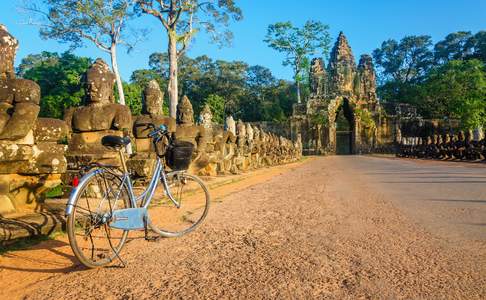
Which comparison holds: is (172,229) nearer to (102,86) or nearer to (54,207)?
(54,207)

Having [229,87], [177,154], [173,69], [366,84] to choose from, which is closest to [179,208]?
[177,154]

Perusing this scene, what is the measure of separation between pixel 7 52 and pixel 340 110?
5060cm

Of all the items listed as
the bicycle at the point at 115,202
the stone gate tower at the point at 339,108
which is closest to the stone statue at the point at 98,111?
the bicycle at the point at 115,202

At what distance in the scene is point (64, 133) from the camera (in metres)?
4.71

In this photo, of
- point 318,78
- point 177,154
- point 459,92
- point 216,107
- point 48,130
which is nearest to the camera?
point 177,154

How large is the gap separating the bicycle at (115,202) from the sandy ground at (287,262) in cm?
18

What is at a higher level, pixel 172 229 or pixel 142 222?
pixel 142 222

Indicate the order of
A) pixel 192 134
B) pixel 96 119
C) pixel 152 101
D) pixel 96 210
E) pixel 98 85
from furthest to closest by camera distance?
1. pixel 192 134
2. pixel 152 101
3. pixel 98 85
4. pixel 96 119
5. pixel 96 210

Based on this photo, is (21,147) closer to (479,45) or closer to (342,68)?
(342,68)

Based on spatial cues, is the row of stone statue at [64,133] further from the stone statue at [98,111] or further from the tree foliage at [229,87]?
the tree foliage at [229,87]

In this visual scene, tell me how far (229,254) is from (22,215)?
2.30 meters

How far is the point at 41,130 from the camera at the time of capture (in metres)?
4.50

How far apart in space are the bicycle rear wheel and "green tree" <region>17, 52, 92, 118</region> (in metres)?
27.3

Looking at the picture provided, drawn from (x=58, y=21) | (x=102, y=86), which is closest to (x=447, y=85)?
(x=58, y=21)
